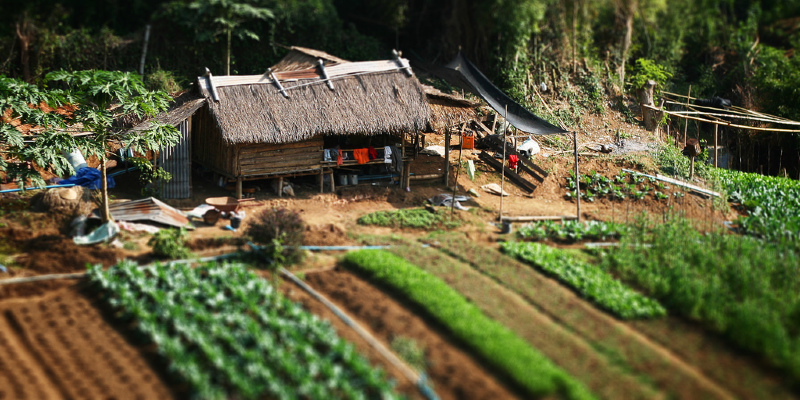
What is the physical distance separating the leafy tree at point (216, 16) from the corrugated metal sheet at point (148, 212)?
9602 millimetres

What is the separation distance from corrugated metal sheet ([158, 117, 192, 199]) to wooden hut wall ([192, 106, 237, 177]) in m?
0.71

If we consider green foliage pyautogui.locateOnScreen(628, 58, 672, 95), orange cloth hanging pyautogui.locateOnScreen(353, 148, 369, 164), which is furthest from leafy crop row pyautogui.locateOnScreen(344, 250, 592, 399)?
green foliage pyautogui.locateOnScreen(628, 58, 672, 95)

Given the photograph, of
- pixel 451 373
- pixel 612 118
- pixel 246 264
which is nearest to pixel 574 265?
pixel 451 373

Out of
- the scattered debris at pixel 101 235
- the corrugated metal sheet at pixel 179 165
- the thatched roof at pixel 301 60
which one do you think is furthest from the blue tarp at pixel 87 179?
the thatched roof at pixel 301 60

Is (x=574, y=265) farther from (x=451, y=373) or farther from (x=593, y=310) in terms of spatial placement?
(x=451, y=373)

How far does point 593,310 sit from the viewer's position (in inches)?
405

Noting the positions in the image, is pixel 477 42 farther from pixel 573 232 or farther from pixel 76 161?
pixel 76 161

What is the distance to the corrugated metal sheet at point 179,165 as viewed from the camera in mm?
15055

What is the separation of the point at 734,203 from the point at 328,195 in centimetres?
929

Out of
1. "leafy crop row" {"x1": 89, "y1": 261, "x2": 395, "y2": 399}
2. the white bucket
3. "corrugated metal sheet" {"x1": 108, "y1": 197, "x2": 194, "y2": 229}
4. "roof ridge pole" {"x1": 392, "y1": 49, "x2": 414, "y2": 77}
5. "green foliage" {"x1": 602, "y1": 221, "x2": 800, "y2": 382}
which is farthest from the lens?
"roof ridge pole" {"x1": 392, "y1": 49, "x2": 414, "y2": 77}

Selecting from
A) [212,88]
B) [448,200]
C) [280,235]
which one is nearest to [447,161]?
[448,200]

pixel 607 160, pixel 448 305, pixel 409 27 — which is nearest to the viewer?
pixel 448 305

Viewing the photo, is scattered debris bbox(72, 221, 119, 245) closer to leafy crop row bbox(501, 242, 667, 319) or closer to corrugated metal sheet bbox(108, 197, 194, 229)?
corrugated metal sheet bbox(108, 197, 194, 229)

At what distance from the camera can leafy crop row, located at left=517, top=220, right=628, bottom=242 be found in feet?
44.0
